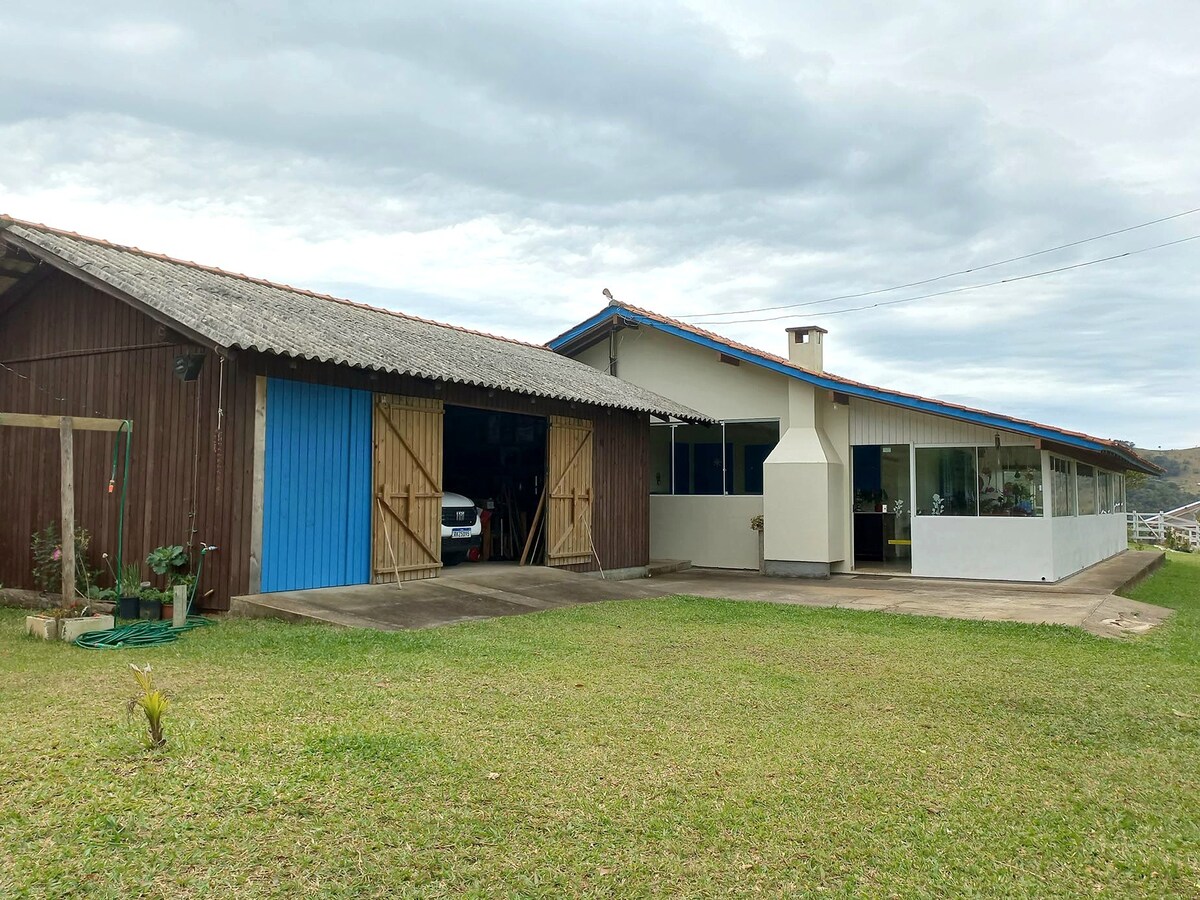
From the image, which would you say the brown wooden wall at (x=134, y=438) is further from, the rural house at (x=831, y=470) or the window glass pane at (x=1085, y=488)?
the window glass pane at (x=1085, y=488)

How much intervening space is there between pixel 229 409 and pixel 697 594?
633cm

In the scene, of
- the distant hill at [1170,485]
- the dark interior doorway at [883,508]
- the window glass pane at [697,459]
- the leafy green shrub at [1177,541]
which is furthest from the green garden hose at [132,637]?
the distant hill at [1170,485]

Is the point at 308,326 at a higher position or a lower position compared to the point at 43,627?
higher

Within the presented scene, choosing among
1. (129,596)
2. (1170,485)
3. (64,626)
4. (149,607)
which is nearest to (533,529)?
(149,607)

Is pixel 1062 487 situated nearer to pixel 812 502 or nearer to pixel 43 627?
pixel 812 502

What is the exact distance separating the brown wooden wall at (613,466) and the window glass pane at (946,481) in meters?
4.46

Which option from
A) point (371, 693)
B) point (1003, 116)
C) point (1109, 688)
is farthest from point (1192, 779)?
point (1003, 116)

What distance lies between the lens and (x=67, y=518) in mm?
7730

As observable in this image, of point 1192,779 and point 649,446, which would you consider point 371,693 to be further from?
point 649,446

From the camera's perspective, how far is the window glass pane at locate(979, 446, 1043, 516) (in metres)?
13.4

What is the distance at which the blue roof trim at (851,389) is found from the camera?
12.6 meters

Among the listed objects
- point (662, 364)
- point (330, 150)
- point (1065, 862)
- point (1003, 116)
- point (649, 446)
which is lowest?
point (1065, 862)

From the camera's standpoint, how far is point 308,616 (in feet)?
26.7

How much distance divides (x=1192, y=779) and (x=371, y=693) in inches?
179
